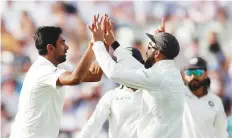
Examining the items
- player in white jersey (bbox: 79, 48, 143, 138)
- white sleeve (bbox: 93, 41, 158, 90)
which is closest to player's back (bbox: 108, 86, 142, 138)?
player in white jersey (bbox: 79, 48, 143, 138)

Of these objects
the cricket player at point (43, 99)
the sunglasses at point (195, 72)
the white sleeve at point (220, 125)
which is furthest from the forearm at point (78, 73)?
the sunglasses at point (195, 72)

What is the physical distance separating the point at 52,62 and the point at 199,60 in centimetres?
299

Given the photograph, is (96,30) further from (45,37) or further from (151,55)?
(45,37)

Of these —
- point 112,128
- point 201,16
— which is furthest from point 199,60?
point 201,16

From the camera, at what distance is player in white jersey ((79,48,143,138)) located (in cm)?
672

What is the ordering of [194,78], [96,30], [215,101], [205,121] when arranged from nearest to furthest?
1. [96,30]
2. [205,121]
3. [215,101]
4. [194,78]

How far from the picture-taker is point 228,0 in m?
10.9

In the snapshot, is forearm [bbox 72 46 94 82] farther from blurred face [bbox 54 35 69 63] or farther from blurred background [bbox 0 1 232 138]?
blurred background [bbox 0 1 232 138]

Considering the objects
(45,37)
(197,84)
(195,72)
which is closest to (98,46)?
(45,37)

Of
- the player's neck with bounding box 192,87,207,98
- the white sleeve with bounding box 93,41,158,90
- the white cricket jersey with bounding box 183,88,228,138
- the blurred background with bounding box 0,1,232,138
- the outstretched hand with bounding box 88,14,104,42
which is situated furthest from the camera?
the blurred background with bounding box 0,1,232,138

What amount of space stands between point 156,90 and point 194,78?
2946mm

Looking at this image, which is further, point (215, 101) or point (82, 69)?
point (215, 101)

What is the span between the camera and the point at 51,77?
540 cm

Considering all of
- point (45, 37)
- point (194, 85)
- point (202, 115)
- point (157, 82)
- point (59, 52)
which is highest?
point (45, 37)
